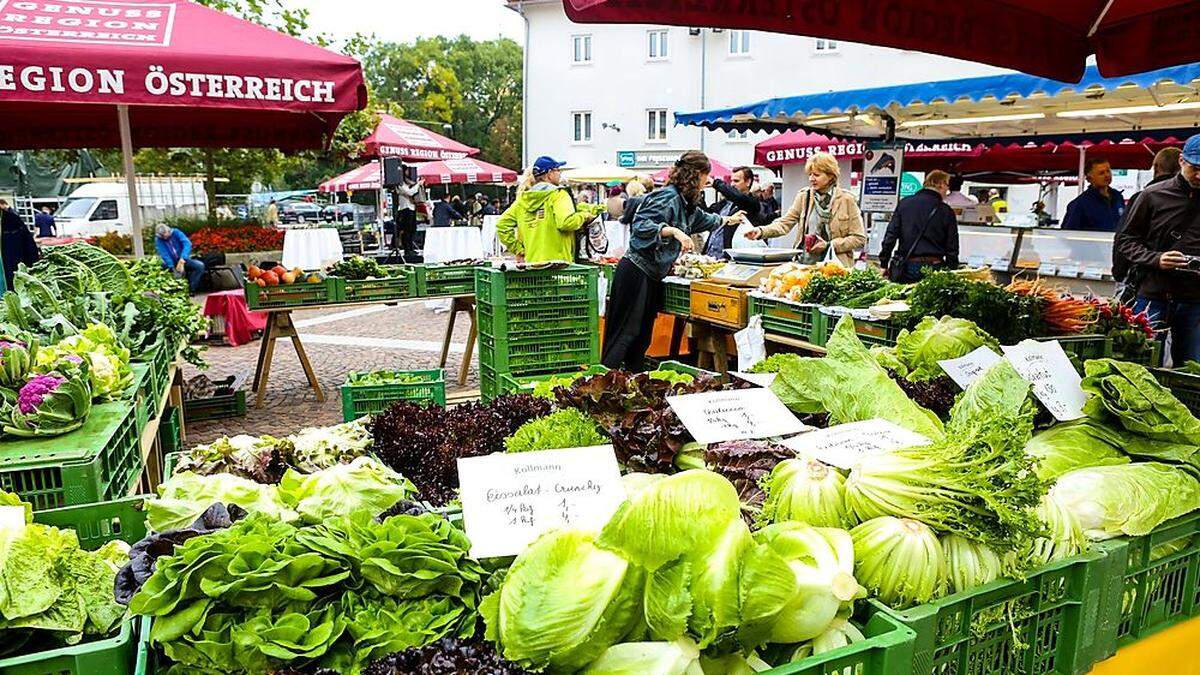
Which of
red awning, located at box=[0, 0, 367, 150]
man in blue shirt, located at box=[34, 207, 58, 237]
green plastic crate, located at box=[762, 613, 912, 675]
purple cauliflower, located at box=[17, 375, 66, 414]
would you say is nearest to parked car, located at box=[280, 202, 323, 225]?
man in blue shirt, located at box=[34, 207, 58, 237]

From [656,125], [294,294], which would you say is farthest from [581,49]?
[294,294]

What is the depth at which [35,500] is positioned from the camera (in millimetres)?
2471

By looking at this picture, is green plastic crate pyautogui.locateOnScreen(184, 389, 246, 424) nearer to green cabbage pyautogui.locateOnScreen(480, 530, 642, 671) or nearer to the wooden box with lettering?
the wooden box with lettering

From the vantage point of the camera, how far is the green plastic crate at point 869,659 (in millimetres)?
1334

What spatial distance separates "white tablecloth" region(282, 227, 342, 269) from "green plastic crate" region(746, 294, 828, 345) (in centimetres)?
886

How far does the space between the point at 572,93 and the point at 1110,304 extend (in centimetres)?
2919

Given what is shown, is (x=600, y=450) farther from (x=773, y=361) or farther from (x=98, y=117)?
(x=98, y=117)

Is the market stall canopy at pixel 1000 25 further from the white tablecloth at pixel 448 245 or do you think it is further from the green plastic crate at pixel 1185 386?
the white tablecloth at pixel 448 245

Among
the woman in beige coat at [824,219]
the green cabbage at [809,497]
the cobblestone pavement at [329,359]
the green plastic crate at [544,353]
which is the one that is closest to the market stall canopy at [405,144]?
the cobblestone pavement at [329,359]

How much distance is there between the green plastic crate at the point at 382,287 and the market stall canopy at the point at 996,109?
3.99 m

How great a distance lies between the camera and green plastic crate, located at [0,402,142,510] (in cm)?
245

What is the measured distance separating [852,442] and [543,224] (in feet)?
17.5

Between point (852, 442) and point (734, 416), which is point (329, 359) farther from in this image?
point (852, 442)

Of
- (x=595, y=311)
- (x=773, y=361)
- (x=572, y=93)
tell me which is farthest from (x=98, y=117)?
(x=572, y=93)
